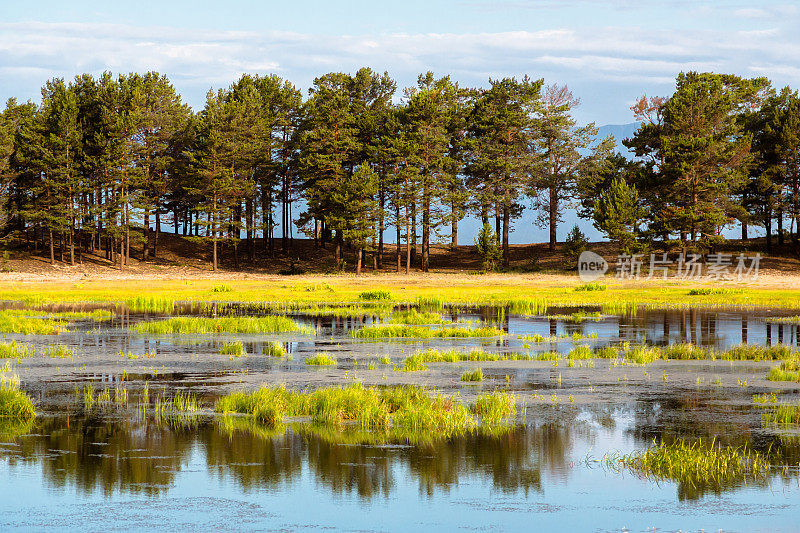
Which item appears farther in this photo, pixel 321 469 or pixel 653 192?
pixel 653 192

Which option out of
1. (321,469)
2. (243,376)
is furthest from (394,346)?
(321,469)

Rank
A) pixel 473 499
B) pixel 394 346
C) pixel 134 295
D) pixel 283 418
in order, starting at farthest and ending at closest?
pixel 134 295
pixel 394 346
pixel 283 418
pixel 473 499

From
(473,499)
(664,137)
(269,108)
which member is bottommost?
(473,499)

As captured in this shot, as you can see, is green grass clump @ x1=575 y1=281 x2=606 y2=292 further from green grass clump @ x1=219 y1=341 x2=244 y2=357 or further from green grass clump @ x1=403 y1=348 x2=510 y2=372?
green grass clump @ x1=219 y1=341 x2=244 y2=357

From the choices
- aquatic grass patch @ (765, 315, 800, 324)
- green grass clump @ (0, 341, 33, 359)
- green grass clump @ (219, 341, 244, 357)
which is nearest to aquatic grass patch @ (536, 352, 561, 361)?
green grass clump @ (219, 341, 244, 357)

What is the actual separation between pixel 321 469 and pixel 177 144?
271ft

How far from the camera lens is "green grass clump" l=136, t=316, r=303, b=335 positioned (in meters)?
30.3

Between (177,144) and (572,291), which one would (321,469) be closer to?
(572,291)

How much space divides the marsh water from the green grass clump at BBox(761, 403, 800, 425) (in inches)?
9.6

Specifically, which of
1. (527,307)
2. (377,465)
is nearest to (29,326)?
(377,465)

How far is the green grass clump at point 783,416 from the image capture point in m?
15.1

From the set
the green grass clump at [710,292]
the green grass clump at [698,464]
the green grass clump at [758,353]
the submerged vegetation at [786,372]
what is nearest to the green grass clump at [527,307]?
Result: the green grass clump at [710,292]

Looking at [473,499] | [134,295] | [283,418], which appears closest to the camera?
[473,499]

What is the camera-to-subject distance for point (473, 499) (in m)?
11.0
